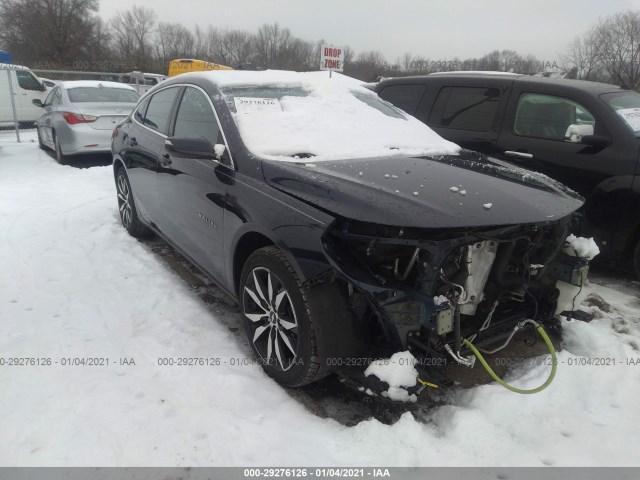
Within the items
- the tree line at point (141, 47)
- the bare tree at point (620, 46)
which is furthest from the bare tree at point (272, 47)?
the bare tree at point (620, 46)

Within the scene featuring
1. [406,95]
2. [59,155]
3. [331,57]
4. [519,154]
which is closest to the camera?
[519,154]

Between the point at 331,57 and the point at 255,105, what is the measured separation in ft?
15.5

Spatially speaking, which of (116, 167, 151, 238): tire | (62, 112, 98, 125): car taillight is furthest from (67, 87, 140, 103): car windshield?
(116, 167, 151, 238): tire

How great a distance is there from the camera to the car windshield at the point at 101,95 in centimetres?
837

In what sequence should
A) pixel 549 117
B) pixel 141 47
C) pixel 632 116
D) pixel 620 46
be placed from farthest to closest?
pixel 141 47 < pixel 620 46 < pixel 549 117 < pixel 632 116

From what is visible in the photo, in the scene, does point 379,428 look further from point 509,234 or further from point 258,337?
point 509,234

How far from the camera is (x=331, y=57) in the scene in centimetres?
716

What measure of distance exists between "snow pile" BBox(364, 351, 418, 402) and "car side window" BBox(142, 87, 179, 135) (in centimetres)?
271

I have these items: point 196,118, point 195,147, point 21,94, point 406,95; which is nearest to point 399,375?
point 195,147

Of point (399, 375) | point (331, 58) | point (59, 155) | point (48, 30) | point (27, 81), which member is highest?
point (48, 30)

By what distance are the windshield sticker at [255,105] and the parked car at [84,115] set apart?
6214mm

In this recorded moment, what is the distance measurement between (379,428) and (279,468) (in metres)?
0.50

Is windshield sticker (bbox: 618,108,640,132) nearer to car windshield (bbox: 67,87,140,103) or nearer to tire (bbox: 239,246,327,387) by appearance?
tire (bbox: 239,246,327,387)

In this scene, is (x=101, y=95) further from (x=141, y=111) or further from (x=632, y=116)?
(x=632, y=116)
